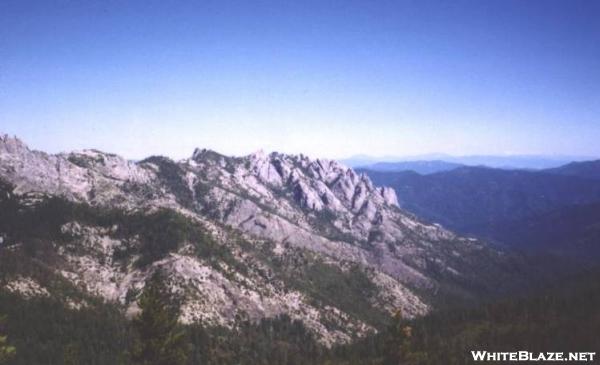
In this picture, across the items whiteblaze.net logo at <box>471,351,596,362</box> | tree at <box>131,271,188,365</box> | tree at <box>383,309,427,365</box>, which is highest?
tree at <box>131,271,188,365</box>

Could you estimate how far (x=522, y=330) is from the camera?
194 meters

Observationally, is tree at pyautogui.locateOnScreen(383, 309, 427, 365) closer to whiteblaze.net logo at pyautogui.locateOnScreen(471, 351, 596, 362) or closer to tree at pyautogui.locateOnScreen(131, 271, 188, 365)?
tree at pyautogui.locateOnScreen(131, 271, 188, 365)

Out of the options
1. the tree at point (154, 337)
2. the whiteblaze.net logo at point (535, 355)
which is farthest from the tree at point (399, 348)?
the whiteblaze.net logo at point (535, 355)

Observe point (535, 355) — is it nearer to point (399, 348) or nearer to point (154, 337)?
point (399, 348)

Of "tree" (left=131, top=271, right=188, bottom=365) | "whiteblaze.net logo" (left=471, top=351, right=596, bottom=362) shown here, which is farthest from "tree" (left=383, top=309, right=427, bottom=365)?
"whiteblaze.net logo" (left=471, top=351, right=596, bottom=362)

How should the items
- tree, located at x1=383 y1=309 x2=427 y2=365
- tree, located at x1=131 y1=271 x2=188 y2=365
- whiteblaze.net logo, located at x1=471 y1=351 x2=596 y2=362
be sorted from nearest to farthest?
tree, located at x1=131 y1=271 x2=188 y2=365 → tree, located at x1=383 y1=309 x2=427 y2=365 → whiteblaze.net logo, located at x1=471 y1=351 x2=596 y2=362

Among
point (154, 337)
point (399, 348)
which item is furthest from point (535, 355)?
point (154, 337)

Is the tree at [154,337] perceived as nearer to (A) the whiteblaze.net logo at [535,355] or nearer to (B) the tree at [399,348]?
(B) the tree at [399,348]

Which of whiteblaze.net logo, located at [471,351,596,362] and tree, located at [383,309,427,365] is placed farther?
whiteblaze.net logo, located at [471,351,596,362]

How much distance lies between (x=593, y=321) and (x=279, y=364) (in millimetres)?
137168

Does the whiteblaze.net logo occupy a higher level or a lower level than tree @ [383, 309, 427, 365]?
lower

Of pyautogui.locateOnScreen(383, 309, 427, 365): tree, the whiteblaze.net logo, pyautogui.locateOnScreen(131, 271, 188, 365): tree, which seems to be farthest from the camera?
the whiteblaze.net logo

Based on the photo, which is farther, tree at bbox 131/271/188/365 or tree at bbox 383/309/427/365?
tree at bbox 383/309/427/365

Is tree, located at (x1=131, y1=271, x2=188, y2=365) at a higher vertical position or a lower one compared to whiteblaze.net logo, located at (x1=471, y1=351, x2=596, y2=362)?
higher
